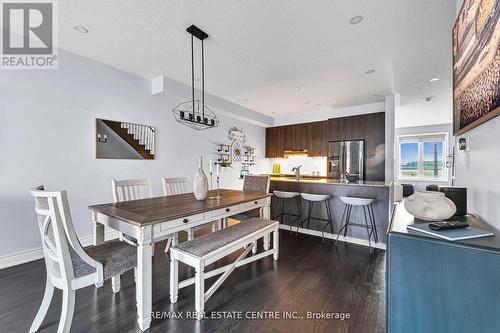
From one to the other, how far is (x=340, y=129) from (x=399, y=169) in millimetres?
4057

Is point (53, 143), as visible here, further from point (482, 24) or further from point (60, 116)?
point (482, 24)

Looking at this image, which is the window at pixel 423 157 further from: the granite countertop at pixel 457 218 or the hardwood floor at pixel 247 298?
the granite countertop at pixel 457 218

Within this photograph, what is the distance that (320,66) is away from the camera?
3.11 m

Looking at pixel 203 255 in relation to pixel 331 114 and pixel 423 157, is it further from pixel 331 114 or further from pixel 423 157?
pixel 423 157

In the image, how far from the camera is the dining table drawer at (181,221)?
1.69 meters

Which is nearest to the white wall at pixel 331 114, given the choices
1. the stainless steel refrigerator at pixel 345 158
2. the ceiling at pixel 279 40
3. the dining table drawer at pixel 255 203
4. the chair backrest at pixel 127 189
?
the stainless steel refrigerator at pixel 345 158

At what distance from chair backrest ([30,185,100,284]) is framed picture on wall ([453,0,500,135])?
239 centimetres

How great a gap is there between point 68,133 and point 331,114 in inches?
214

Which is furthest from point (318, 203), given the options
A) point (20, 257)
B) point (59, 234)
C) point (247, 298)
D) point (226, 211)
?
point (20, 257)

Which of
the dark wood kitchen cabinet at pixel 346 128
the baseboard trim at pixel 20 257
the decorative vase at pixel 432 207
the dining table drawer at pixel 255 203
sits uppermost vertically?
the dark wood kitchen cabinet at pixel 346 128

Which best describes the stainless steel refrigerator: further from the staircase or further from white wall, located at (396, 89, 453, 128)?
the staircase

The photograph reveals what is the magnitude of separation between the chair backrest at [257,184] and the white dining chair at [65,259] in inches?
78.7

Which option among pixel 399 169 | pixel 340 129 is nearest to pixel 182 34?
pixel 340 129

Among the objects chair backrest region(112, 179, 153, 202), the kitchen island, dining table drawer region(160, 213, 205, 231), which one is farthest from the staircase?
the kitchen island
